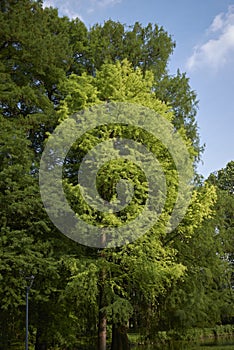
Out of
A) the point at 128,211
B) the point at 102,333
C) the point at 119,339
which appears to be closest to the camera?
the point at 128,211

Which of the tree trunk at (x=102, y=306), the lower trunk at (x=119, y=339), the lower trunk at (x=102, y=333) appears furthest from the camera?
the lower trunk at (x=119, y=339)

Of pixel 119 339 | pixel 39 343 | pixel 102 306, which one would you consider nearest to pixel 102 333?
pixel 102 306

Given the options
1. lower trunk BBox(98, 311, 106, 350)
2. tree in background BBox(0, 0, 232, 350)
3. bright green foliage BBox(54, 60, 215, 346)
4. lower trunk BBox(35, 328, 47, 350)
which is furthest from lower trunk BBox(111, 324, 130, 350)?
lower trunk BBox(35, 328, 47, 350)

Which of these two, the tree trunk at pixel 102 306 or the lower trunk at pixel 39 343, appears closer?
the tree trunk at pixel 102 306

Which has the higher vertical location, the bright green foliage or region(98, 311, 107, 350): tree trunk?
the bright green foliage

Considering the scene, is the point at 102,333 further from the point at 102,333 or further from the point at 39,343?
the point at 39,343

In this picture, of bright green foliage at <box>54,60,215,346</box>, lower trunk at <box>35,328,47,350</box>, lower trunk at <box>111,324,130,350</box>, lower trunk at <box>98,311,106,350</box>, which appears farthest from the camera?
lower trunk at <box>35,328,47,350</box>

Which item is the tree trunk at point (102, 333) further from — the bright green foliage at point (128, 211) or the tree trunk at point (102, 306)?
the bright green foliage at point (128, 211)

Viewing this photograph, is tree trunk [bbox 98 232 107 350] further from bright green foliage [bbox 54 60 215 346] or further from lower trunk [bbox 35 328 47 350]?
lower trunk [bbox 35 328 47 350]

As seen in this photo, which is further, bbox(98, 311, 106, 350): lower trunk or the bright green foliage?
bbox(98, 311, 106, 350): lower trunk

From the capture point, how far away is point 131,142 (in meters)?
15.3

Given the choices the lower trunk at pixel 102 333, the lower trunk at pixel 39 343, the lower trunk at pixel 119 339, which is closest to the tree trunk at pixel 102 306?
the lower trunk at pixel 102 333

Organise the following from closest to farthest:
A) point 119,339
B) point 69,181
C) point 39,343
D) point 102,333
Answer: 1. point 102,333
2. point 69,181
3. point 119,339
4. point 39,343

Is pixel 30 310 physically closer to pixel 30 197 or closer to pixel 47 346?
pixel 47 346
